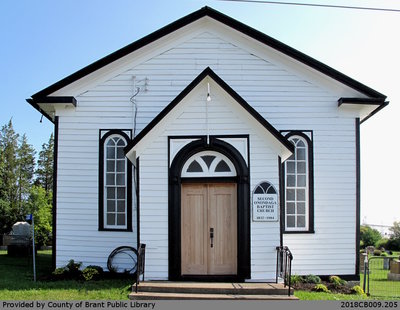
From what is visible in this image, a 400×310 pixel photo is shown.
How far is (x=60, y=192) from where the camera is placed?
13023 mm

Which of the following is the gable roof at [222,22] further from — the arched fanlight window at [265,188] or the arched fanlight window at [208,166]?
the arched fanlight window at [265,188]

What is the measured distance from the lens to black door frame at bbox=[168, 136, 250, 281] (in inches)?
421

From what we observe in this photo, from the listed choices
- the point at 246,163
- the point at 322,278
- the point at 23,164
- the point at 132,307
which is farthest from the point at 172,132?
the point at 23,164

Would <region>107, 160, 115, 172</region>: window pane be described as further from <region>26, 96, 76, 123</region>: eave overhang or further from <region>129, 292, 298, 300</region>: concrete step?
<region>129, 292, 298, 300</region>: concrete step

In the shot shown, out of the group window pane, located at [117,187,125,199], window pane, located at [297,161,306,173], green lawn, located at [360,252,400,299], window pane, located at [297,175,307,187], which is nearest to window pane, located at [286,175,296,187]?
window pane, located at [297,175,307,187]

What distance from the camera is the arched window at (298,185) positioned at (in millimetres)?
12914

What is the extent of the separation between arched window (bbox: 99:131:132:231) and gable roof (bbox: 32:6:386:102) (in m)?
2.16

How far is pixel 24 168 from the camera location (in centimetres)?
6094

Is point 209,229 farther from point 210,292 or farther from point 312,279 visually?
point 312,279

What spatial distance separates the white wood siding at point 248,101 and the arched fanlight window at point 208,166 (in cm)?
257

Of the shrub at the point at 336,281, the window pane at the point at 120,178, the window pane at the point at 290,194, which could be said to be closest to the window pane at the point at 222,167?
the window pane at the point at 290,194

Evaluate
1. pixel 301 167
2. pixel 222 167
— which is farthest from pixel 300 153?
pixel 222 167

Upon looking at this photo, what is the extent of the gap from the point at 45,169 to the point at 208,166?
53.0m

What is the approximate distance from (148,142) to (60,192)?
3872 mm
